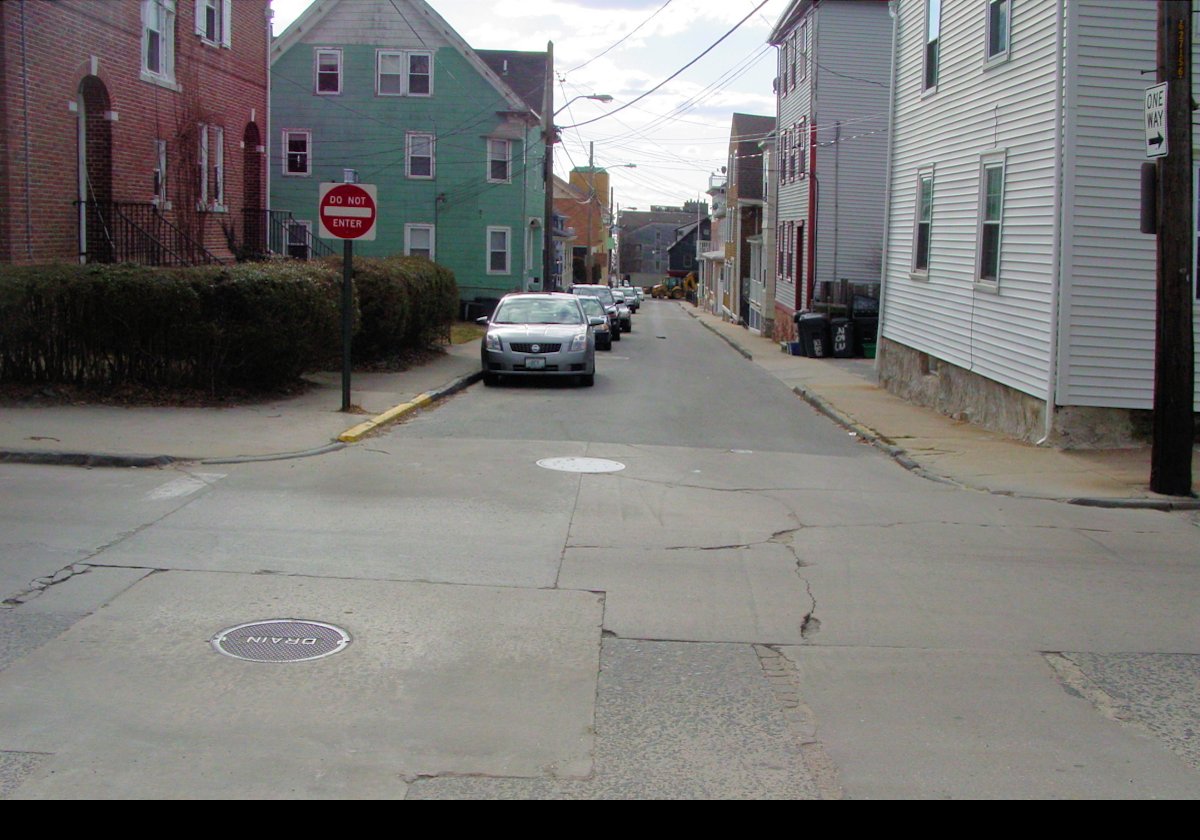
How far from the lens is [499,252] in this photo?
4503 centimetres

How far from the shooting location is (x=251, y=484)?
411 inches

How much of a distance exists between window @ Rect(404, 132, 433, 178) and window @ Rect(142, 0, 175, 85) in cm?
2066

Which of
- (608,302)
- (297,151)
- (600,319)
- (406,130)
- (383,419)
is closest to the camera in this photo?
(383,419)

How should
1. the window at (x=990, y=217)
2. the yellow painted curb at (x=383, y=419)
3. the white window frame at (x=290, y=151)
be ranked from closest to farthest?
the yellow painted curb at (x=383, y=419) → the window at (x=990, y=217) → the white window frame at (x=290, y=151)

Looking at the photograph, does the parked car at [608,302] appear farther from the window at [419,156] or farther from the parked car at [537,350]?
the parked car at [537,350]

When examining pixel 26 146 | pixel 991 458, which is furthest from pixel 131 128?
pixel 991 458

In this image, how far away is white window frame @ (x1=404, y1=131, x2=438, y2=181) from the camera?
143 feet

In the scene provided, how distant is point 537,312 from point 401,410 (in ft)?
22.4

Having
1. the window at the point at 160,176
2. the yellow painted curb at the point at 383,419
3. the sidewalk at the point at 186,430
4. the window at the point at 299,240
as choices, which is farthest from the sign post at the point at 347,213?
the window at the point at 299,240

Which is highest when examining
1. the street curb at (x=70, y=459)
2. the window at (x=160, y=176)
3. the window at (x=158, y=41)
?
the window at (x=158, y=41)

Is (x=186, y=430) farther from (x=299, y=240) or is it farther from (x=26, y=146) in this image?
(x=299, y=240)

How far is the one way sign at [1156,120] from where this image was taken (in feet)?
34.3

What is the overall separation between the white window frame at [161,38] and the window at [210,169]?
65.2 inches
